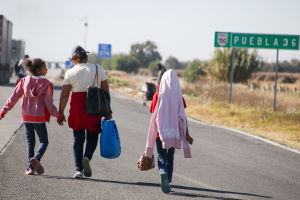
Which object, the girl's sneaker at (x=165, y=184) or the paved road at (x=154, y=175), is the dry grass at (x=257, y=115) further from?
the girl's sneaker at (x=165, y=184)

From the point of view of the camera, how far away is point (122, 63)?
93.2 m

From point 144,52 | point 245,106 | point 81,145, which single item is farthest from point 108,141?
point 144,52

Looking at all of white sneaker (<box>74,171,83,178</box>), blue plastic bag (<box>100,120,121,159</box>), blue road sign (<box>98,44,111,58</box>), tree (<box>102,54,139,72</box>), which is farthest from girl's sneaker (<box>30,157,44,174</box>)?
tree (<box>102,54,139,72</box>)

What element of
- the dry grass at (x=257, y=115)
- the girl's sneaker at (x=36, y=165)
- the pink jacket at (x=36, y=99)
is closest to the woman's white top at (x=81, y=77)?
the pink jacket at (x=36, y=99)

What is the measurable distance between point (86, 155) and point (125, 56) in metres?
90.5

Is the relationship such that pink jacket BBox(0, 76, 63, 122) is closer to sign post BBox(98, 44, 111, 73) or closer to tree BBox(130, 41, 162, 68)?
sign post BBox(98, 44, 111, 73)

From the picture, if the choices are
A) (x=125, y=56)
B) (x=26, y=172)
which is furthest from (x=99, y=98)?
(x=125, y=56)

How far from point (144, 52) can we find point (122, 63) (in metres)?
25.9

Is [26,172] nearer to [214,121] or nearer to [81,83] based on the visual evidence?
[81,83]

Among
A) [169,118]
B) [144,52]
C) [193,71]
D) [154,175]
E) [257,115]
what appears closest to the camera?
[169,118]

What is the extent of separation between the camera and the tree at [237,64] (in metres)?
28.5

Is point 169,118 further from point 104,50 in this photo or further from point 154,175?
point 104,50

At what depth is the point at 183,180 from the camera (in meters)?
5.20

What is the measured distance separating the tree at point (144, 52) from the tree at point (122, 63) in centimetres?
2190
